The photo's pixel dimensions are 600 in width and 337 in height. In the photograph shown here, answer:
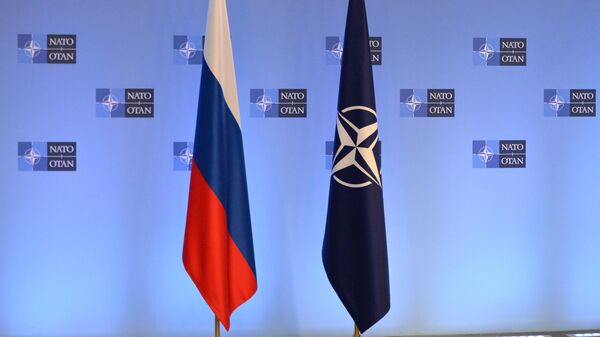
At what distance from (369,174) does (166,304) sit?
4.53ft

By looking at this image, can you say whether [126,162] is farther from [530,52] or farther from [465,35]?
[530,52]

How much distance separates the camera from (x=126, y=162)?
2.85 meters

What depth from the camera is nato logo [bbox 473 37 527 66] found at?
118 inches

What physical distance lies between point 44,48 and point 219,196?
1334 millimetres

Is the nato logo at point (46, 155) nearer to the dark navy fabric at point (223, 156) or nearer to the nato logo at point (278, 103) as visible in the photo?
the dark navy fabric at point (223, 156)

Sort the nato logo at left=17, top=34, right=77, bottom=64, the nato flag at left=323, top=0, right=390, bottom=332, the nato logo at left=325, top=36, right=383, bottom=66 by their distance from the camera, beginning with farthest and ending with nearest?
the nato logo at left=325, top=36, right=383, bottom=66 → the nato logo at left=17, top=34, right=77, bottom=64 → the nato flag at left=323, top=0, right=390, bottom=332

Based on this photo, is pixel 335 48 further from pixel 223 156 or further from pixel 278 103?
pixel 223 156

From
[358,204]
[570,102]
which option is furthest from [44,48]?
[570,102]

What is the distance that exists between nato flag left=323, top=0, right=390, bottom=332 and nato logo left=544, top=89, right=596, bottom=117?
1.24 metres

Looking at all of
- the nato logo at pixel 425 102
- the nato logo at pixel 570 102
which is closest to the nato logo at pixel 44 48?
the nato logo at pixel 425 102

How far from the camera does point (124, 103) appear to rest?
2857 mm

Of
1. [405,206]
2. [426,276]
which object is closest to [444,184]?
[405,206]

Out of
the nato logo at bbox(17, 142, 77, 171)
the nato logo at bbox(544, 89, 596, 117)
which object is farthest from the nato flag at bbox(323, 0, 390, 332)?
the nato logo at bbox(17, 142, 77, 171)

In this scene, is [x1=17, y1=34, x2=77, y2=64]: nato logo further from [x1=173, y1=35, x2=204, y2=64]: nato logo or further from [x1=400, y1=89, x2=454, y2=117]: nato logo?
[x1=400, y1=89, x2=454, y2=117]: nato logo
